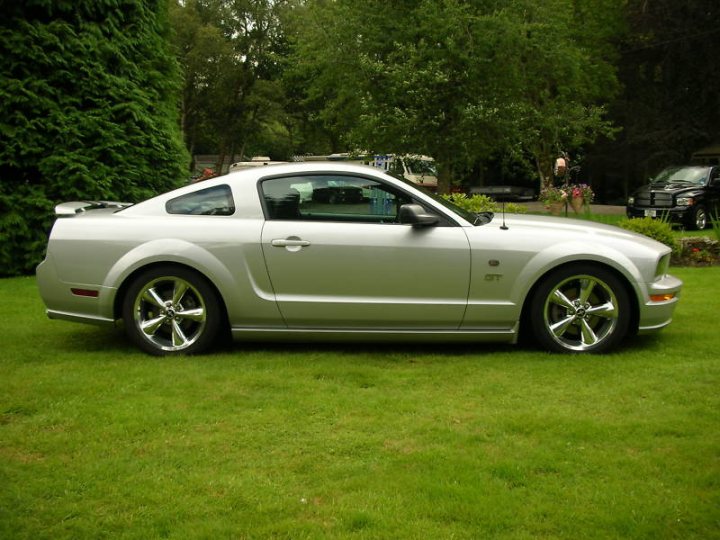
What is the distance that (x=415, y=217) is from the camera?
17.9 ft

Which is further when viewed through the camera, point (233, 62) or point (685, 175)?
point (233, 62)

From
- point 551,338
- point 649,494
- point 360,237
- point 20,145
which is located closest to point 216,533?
point 649,494

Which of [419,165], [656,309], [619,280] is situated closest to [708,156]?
[419,165]

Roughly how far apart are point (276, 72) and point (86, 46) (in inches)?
1168

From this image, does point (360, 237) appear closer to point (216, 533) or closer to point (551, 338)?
point (551, 338)

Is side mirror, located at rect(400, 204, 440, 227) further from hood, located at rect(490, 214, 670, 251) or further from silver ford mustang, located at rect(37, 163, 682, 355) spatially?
hood, located at rect(490, 214, 670, 251)

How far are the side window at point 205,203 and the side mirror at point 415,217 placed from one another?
1281mm

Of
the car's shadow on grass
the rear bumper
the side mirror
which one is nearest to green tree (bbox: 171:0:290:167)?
the car's shadow on grass

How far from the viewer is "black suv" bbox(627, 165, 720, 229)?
715 inches

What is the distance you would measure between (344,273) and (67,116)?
19.4ft

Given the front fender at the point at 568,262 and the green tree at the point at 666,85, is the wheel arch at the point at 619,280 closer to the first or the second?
the front fender at the point at 568,262

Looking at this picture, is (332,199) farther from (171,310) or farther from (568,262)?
(568,262)

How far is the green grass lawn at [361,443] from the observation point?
3094 millimetres

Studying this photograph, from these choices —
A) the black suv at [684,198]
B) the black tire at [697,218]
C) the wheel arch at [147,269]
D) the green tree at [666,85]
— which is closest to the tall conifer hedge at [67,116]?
the wheel arch at [147,269]
